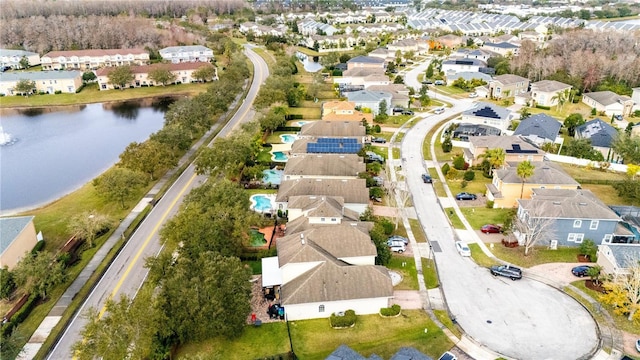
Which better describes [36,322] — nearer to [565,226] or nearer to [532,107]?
[565,226]

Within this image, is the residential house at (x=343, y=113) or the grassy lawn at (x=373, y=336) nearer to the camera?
the grassy lawn at (x=373, y=336)

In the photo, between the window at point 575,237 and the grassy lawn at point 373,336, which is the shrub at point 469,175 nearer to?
the window at point 575,237

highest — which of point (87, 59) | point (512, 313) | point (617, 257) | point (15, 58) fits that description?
point (15, 58)

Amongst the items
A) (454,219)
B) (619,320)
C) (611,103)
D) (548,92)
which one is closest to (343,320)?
(619,320)

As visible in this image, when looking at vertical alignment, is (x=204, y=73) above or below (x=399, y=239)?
above

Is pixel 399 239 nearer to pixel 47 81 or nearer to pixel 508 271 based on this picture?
pixel 508 271

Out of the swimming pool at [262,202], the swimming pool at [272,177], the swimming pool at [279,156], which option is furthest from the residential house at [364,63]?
the swimming pool at [262,202]
